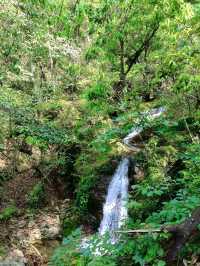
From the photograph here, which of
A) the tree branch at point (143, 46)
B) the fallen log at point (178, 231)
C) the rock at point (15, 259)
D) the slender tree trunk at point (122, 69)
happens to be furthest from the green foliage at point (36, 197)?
the fallen log at point (178, 231)

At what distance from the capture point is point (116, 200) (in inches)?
400

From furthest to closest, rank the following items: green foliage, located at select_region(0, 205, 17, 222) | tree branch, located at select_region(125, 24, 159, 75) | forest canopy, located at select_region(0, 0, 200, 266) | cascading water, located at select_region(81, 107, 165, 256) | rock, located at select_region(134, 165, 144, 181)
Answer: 1. tree branch, located at select_region(125, 24, 159, 75)
2. green foliage, located at select_region(0, 205, 17, 222)
3. rock, located at select_region(134, 165, 144, 181)
4. cascading water, located at select_region(81, 107, 165, 256)
5. forest canopy, located at select_region(0, 0, 200, 266)

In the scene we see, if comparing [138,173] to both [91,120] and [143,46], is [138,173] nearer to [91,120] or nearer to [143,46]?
[91,120]

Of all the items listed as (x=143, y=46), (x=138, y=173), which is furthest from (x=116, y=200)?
(x=143, y=46)

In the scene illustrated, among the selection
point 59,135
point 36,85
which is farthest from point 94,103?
point 36,85

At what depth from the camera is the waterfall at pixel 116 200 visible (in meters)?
9.80

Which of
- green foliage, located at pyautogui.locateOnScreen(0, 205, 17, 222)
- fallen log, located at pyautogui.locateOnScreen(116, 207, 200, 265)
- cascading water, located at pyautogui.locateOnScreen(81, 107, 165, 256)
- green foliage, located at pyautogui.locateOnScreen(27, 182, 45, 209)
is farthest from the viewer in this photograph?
green foliage, located at pyautogui.locateOnScreen(27, 182, 45, 209)

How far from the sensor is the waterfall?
9.80 metres

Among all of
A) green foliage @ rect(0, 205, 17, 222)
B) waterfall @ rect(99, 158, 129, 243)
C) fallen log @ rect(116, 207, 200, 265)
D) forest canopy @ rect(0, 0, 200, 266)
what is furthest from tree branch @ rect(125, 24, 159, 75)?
fallen log @ rect(116, 207, 200, 265)

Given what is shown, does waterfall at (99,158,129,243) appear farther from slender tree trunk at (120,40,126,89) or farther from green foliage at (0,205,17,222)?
slender tree trunk at (120,40,126,89)

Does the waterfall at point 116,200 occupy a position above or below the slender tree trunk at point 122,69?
below

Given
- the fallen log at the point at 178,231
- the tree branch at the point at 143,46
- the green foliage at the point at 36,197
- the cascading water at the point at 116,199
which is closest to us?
the fallen log at the point at 178,231

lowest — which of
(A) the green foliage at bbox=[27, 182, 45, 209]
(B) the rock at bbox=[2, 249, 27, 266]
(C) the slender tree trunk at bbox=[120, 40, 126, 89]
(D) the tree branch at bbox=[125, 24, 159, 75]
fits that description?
(B) the rock at bbox=[2, 249, 27, 266]

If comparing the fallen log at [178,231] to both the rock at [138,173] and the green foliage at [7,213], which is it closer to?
the rock at [138,173]
